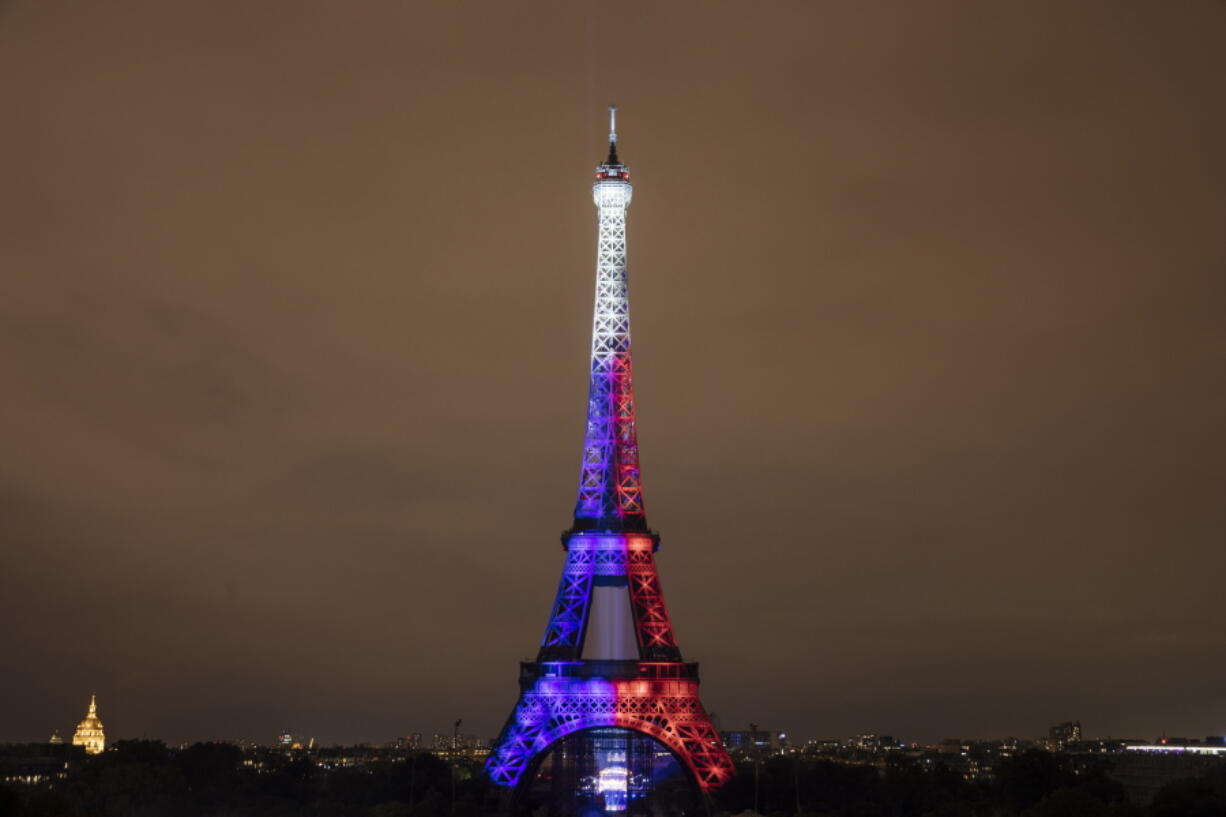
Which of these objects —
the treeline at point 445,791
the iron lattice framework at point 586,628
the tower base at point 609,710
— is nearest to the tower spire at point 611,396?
the iron lattice framework at point 586,628

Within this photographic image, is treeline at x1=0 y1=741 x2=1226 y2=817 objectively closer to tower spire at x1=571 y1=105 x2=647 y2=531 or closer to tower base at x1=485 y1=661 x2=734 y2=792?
tower base at x1=485 y1=661 x2=734 y2=792

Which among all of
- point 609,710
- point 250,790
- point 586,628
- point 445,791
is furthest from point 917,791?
point 250,790

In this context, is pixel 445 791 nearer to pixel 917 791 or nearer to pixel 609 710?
pixel 609 710

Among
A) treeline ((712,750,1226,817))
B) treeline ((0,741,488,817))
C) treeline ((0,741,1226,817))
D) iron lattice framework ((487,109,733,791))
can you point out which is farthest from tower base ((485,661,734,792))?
treeline ((0,741,488,817))

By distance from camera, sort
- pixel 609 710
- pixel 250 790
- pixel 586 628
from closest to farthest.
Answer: pixel 609 710 < pixel 586 628 < pixel 250 790

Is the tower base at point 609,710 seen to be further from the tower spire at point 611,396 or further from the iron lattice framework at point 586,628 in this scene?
the tower spire at point 611,396

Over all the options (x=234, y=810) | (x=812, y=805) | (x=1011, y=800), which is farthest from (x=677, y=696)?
(x=234, y=810)
